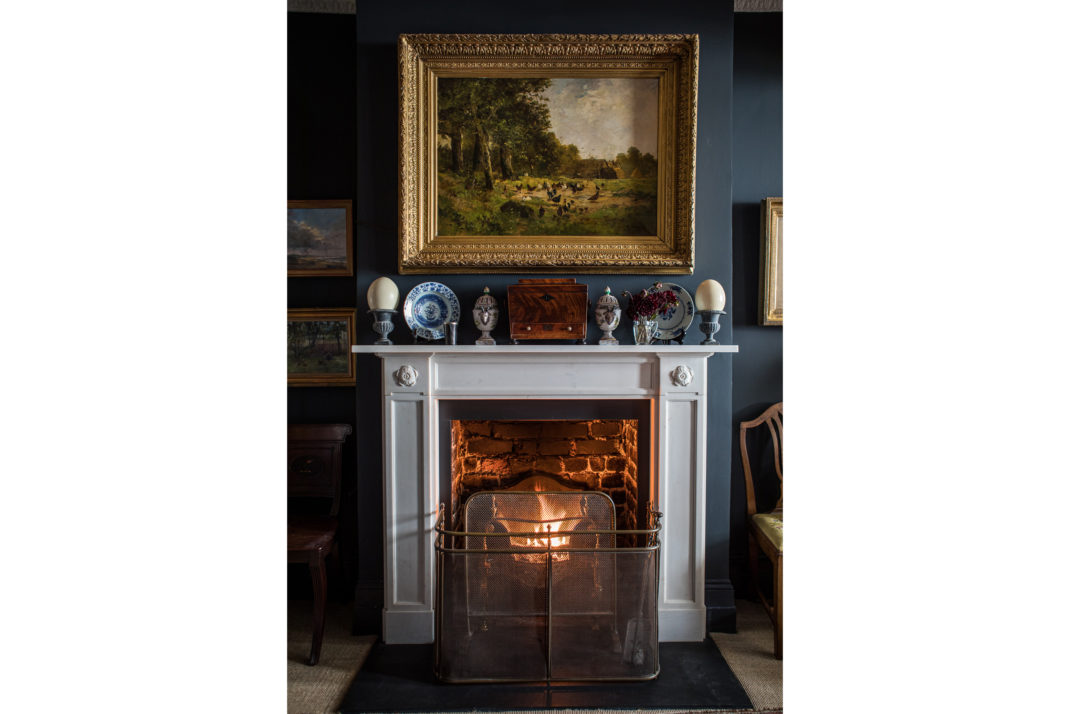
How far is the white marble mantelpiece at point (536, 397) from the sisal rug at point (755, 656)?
14 centimetres

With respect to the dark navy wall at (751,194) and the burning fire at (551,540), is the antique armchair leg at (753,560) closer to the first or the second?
the dark navy wall at (751,194)

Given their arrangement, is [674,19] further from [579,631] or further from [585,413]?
[579,631]

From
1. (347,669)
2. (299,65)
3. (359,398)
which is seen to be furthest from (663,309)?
(299,65)

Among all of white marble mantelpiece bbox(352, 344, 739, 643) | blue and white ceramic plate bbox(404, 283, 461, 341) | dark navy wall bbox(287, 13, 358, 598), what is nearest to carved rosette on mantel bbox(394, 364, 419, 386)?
white marble mantelpiece bbox(352, 344, 739, 643)

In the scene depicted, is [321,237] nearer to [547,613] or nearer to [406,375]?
[406,375]

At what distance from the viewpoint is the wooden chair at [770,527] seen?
6.01 ft

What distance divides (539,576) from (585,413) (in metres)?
0.58

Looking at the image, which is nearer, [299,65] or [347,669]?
[347,669]

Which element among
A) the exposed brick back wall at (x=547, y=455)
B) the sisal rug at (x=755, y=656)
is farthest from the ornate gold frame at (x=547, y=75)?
the sisal rug at (x=755, y=656)

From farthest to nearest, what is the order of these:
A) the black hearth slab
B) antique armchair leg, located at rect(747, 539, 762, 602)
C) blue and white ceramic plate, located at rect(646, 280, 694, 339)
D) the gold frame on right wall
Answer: the gold frame on right wall, antique armchair leg, located at rect(747, 539, 762, 602), blue and white ceramic plate, located at rect(646, 280, 694, 339), the black hearth slab

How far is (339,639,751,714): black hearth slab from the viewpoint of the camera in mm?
1559

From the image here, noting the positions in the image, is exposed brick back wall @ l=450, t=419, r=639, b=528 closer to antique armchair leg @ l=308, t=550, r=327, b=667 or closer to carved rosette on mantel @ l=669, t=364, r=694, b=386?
carved rosette on mantel @ l=669, t=364, r=694, b=386

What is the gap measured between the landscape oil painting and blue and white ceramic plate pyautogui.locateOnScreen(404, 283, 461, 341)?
220mm

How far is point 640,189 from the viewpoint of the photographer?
1961mm
